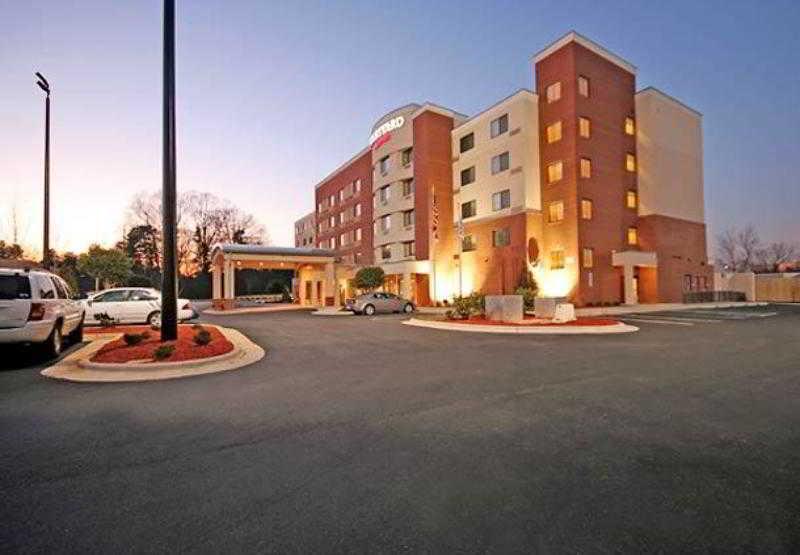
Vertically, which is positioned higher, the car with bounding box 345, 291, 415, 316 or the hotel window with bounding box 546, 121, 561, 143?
the hotel window with bounding box 546, 121, 561, 143

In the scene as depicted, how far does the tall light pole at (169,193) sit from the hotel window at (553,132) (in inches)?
1094

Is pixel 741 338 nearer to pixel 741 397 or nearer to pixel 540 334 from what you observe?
pixel 540 334

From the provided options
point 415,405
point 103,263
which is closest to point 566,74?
point 415,405

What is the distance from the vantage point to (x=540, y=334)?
14.6m

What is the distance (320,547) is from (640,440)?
3.64 metres

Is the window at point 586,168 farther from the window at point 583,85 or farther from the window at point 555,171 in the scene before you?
the window at point 583,85

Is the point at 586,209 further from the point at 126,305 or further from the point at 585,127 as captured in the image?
the point at 126,305

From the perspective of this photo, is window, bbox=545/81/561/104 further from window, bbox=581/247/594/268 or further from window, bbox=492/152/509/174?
window, bbox=581/247/594/268

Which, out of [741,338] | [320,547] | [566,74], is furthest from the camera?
[566,74]

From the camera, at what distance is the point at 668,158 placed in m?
35.2

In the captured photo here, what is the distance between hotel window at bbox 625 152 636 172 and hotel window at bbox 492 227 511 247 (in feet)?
37.7

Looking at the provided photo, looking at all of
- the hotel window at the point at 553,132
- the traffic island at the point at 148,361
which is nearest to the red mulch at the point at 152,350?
the traffic island at the point at 148,361

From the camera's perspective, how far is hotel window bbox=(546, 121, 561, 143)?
31.4 metres

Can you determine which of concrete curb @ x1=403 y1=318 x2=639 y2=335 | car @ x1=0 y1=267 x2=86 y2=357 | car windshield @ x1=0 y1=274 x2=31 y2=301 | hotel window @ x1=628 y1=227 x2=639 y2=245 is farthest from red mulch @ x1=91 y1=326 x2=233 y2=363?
hotel window @ x1=628 y1=227 x2=639 y2=245
